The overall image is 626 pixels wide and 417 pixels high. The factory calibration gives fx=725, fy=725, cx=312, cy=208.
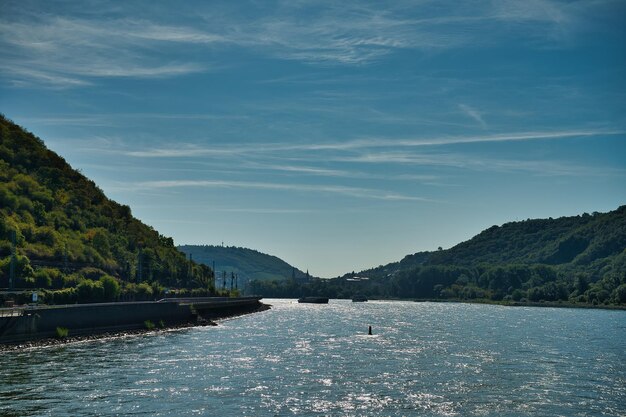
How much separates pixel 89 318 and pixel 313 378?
157 feet

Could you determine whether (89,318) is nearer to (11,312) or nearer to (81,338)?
(81,338)

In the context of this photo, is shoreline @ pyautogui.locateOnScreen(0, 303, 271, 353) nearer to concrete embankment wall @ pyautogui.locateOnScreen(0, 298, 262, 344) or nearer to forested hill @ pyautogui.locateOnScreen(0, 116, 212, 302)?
concrete embankment wall @ pyautogui.locateOnScreen(0, 298, 262, 344)

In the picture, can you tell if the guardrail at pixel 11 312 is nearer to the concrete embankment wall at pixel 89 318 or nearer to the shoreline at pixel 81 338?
the concrete embankment wall at pixel 89 318

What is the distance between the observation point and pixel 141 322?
119 metres

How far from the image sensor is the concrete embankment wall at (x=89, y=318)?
8375cm

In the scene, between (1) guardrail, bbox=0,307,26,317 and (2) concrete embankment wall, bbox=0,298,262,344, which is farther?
(2) concrete embankment wall, bbox=0,298,262,344

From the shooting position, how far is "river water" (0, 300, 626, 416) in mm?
51062

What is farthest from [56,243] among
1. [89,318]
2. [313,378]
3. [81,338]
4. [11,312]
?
[313,378]

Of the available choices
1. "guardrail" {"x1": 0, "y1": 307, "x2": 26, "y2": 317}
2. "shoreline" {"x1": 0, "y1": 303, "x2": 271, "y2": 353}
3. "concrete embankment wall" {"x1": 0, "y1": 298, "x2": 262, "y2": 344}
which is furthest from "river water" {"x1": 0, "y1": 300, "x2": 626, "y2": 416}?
"guardrail" {"x1": 0, "y1": 307, "x2": 26, "y2": 317}

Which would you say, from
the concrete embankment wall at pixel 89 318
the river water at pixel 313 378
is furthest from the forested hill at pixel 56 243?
the river water at pixel 313 378

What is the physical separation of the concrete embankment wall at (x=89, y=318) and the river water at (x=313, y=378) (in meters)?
4.65

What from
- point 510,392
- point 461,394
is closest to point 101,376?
point 461,394

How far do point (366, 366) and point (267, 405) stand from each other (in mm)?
24315

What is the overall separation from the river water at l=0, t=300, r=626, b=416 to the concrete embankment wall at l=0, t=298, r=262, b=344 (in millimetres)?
4652
